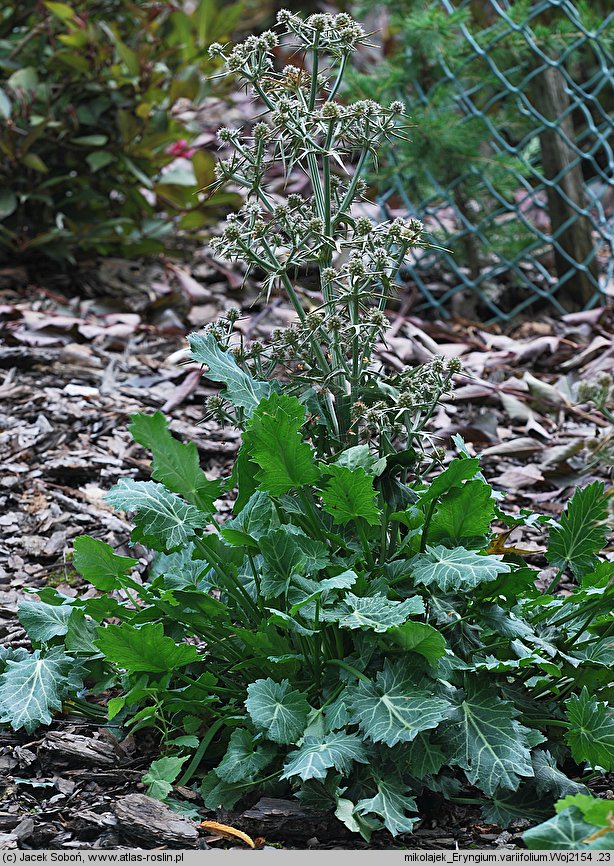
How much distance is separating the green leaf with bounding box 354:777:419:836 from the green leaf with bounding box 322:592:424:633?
0.81 ft

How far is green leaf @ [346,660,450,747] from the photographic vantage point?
1457 mm

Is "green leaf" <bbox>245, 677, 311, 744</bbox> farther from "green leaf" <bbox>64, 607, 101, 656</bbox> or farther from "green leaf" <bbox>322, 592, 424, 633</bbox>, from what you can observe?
"green leaf" <bbox>64, 607, 101, 656</bbox>

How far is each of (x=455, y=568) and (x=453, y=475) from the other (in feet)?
0.56

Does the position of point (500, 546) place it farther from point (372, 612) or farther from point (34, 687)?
point (34, 687)

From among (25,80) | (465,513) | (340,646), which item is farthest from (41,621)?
(25,80)

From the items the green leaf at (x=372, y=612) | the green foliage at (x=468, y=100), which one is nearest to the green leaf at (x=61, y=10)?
the green foliage at (x=468, y=100)

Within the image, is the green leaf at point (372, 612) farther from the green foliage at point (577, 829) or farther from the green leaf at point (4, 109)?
the green leaf at point (4, 109)

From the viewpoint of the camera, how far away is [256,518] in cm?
176

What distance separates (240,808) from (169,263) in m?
2.93

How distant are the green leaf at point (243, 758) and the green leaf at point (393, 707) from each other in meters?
0.17

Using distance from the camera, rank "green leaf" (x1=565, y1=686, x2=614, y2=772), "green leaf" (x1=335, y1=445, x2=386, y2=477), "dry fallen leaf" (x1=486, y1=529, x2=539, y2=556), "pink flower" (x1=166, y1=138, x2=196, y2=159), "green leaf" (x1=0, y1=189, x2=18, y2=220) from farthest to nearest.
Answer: "pink flower" (x1=166, y1=138, x2=196, y2=159)
"green leaf" (x1=0, y1=189, x2=18, y2=220)
"dry fallen leaf" (x1=486, y1=529, x2=539, y2=556)
"green leaf" (x1=335, y1=445, x2=386, y2=477)
"green leaf" (x1=565, y1=686, x2=614, y2=772)

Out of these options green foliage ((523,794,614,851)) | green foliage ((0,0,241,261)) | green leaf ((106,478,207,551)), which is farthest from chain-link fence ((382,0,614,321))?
green foliage ((523,794,614,851))

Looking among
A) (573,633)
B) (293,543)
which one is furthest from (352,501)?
(573,633)

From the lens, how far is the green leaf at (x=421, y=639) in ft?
4.89
